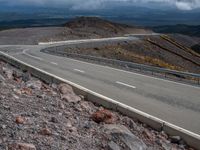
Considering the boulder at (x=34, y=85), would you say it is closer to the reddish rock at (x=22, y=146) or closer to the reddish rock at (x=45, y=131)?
the reddish rock at (x=45, y=131)

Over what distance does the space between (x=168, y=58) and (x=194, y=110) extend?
151 ft

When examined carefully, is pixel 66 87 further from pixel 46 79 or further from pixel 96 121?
pixel 96 121

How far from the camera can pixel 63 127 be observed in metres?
8.57

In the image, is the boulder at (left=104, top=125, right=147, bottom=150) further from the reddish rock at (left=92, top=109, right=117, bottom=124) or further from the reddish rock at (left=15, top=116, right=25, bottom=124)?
the reddish rock at (left=15, top=116, right=25, bottom=124)

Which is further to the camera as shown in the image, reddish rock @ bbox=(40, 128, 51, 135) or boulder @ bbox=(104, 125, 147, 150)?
boulder @ bbox=(104, 125, 147, 150)

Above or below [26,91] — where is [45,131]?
above

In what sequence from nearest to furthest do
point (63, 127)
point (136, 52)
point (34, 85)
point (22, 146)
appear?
1. point (22, 146)
2. point (63, 127)
3. point (34, 85)
4. point (136, 52)

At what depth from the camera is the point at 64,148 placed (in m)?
7.33

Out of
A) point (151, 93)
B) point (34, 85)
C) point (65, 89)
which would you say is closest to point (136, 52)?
point (151, 93)

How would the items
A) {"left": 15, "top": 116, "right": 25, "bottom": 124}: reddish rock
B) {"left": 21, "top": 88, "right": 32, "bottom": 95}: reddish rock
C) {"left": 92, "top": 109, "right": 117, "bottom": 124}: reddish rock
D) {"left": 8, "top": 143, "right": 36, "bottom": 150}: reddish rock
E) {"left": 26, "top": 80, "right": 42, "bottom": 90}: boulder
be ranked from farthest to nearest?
1. {"left": 26, "top": 80, "right": 42, "bottom": 90}: boulder
2. {"left": 21, "top": 88, "right": 32, "bottom": 95}: reddish rock
3. {"left": 92, "top": 109, "right": 117, "bottom": 124}: reddish rock
4. {"left": 15, "top": 116, "right": 25, "bottom": 124}: reddish rock
5. {"left": 8, "top": 143, "right": 36, "bottom": 150}: reddish rock

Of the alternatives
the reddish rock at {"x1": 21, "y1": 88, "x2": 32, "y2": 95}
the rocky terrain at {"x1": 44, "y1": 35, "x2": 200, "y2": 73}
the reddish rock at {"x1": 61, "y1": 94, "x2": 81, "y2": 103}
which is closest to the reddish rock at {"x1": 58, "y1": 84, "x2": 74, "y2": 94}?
the reddish rock at {"x1": 61, "y1": 94, "x2": 81, "y2": 103}

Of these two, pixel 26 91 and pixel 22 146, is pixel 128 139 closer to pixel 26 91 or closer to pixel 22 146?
pixel 22 146

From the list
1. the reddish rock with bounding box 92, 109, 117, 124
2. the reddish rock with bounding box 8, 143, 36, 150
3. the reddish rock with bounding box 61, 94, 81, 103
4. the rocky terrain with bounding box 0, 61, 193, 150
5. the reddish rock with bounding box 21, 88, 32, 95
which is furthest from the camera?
the reddish rock with bounding box 61, 94, 81, 103

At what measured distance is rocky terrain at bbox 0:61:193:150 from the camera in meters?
7.50
